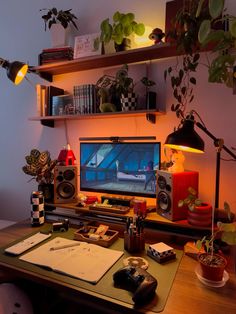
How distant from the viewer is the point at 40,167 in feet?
4.81

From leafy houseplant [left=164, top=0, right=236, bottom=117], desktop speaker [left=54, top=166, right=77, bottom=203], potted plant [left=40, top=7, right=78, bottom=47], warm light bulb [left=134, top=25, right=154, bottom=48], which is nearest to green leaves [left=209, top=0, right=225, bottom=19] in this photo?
leafy houseplant [left=164, top=0, right=236, bottom=117]

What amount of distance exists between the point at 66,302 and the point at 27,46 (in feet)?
6.68

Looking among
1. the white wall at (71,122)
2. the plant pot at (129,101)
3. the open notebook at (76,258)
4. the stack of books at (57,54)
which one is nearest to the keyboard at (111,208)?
the open notebook at (76,258)

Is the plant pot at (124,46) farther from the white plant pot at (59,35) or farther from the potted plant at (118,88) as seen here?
the white plant pot at (59,35)

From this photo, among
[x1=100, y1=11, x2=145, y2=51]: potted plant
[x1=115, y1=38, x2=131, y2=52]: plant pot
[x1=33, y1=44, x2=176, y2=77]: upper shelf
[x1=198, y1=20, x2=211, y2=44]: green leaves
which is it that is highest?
[x1=100, y1=11, x2=145, y2=51]: potted plant

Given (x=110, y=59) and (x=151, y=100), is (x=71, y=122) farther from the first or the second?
(x=151, y=100)

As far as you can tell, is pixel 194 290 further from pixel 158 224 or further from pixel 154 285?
pixel 158 224

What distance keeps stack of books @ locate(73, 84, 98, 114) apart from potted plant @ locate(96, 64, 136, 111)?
0.06 meters

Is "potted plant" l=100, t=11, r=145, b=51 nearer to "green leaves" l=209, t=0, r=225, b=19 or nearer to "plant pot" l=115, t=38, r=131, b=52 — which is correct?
"plant pot" l=115, t=38, r=131, b=52

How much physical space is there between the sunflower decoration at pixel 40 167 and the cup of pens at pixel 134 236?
0.70m

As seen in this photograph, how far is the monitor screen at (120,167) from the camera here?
4.45ft

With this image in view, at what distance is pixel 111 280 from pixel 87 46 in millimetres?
1372

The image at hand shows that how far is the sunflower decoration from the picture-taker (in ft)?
4.77

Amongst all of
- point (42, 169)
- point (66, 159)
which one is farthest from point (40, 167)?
point (66, 159)
